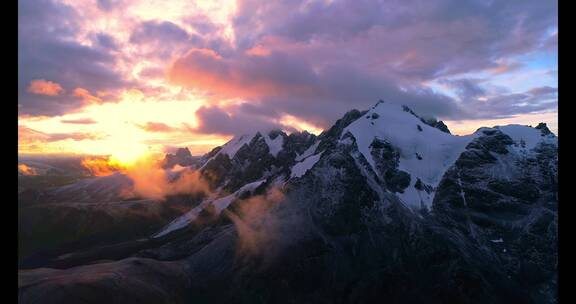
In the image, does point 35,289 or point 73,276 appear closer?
point 35,289

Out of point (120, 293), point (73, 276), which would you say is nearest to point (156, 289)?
point (120, 293)
